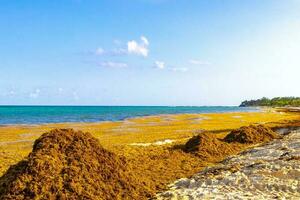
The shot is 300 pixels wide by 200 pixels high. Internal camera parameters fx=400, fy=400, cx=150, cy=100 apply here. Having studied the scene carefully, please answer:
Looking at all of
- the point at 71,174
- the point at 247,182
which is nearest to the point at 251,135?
the point at 247,182

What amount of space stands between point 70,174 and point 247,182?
535 cm

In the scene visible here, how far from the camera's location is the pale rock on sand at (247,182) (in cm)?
1104

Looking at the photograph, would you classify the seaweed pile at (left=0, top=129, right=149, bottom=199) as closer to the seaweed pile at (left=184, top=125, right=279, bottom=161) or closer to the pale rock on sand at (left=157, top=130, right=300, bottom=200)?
the pale rock on sand at (left=157, top=130, right=300, bottom=200)

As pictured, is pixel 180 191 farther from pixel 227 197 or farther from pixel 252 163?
pixel 252 163

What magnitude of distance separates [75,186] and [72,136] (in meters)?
3.07

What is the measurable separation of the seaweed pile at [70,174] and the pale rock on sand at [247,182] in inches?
53.1

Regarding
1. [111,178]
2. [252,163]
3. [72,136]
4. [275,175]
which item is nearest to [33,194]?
[111,178]

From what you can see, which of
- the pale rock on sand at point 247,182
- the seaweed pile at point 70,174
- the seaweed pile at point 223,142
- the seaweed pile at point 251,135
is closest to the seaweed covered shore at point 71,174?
the seaweed pile at point 70,174

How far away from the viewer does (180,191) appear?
11.7 meters

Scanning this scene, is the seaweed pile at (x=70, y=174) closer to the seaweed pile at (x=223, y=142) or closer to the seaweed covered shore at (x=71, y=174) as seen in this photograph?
the seaweed covered shore at (x=71, y=174)

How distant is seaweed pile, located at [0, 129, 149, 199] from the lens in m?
10.4

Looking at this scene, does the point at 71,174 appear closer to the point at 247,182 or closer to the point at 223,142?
the point at 247,182

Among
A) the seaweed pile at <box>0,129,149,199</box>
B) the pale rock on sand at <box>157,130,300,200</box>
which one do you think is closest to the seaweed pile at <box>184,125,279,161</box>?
the pale rock on sand at <box>157,130,300,200</box>

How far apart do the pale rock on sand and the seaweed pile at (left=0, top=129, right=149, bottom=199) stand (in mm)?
1349
